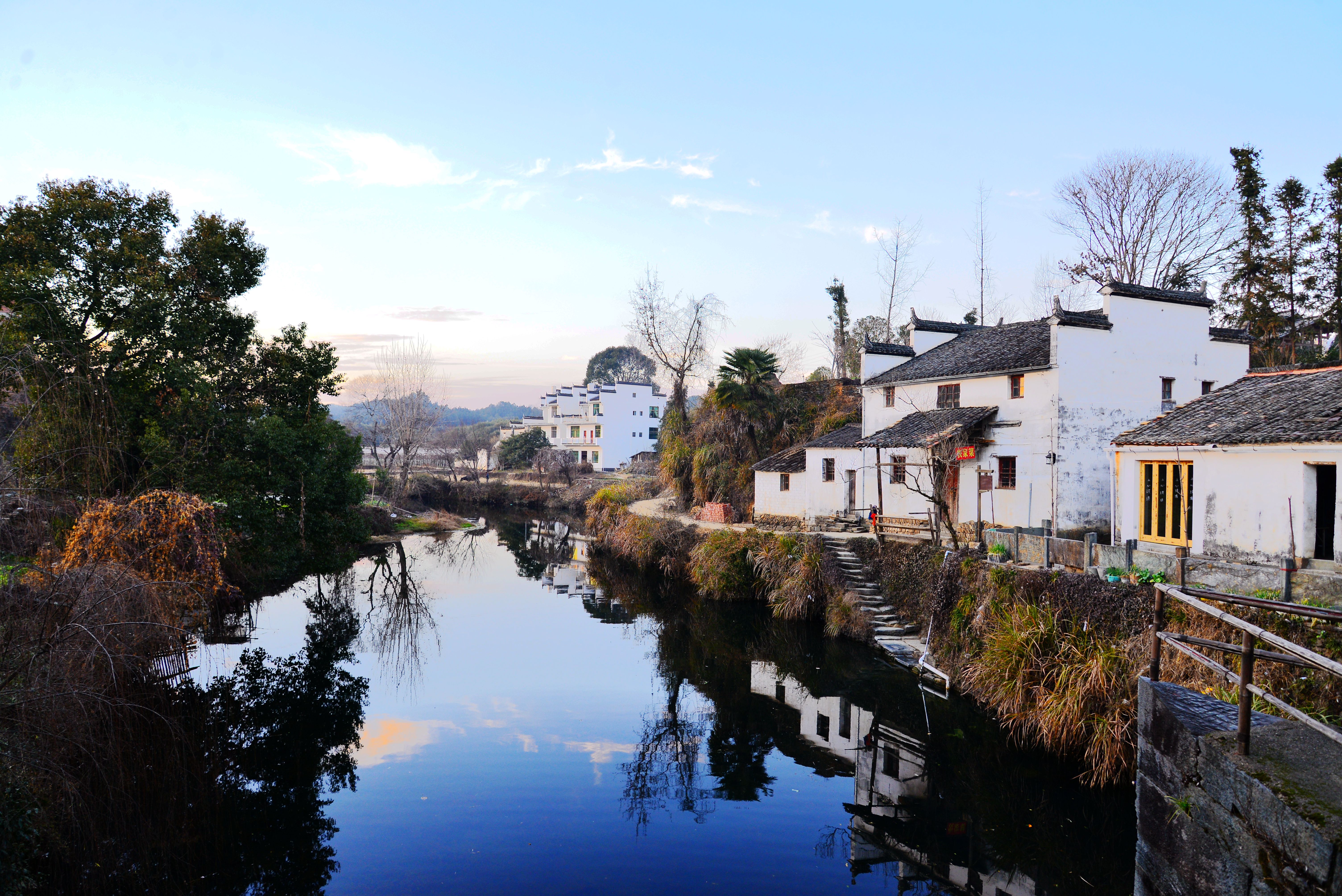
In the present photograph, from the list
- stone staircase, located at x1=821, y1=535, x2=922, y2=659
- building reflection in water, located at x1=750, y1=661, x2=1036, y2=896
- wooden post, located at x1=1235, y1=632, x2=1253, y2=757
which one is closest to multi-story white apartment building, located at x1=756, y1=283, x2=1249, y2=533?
stone staircase, located at x1=821, y1=535, x2=922, y2=659

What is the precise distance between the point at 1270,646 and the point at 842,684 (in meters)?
8.16

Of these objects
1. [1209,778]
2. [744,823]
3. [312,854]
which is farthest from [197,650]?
[1209,778]

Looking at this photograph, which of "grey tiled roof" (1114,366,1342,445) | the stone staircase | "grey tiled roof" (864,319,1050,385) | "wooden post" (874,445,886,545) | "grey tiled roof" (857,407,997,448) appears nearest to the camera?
"grey tiled roof" (1114,366,1342,445)

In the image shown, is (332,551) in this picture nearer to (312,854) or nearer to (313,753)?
(313,753)

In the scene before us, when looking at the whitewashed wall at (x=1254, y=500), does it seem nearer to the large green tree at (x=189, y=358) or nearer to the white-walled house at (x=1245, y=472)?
the white-walled house at (x=1245, y=472)

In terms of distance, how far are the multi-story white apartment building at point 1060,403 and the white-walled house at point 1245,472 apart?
4.00 meters

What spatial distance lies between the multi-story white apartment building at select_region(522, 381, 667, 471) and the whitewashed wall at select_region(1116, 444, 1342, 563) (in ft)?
157

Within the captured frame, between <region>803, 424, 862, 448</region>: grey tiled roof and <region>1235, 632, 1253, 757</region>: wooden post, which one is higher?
<region>803, 424, 862, 448</region>: grey tiled roof

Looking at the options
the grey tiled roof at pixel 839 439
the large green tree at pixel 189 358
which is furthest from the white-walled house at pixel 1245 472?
the large green tree at pixel 189 358

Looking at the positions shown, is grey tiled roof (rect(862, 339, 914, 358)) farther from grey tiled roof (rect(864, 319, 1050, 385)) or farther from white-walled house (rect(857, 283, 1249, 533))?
white-walled house (rect(857, 283, 1249, 533))

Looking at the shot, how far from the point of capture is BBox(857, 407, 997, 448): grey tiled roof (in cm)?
2197

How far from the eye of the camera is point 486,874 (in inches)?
368

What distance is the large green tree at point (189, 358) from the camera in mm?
18312

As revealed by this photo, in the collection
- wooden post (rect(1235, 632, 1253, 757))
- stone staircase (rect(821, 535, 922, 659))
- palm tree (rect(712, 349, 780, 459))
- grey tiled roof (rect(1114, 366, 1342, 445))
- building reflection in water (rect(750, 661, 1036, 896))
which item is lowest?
building reflection in water (rect(750, 661, 1036, 896))
